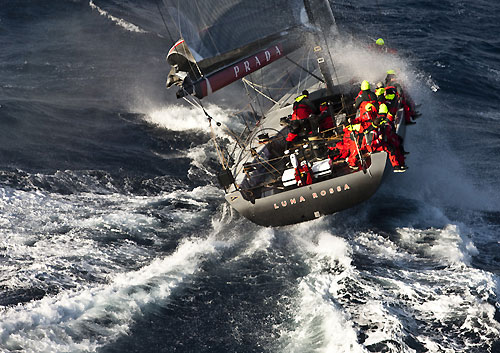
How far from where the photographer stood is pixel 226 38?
34.0ft

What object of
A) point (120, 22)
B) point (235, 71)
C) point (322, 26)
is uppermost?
point (235, 71)

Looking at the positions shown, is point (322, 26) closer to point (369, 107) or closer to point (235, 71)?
point (369, 107)

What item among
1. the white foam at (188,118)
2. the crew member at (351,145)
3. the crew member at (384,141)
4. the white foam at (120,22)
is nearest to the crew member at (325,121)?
the crew member at (351,145)

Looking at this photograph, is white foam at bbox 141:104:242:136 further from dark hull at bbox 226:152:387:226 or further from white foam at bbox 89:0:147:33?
white foam at bbox 89:0:147:33

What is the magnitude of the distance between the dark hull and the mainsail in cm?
197

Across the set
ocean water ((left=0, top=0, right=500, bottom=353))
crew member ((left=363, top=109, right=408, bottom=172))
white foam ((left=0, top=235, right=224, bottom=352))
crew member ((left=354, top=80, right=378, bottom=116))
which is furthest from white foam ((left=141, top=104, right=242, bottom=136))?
white foam ((left=0, top=235, right=224, bottom=352))

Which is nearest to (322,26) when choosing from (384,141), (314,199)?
(384,141)

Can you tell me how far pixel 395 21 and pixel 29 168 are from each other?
46.6 ft

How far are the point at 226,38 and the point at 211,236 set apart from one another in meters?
3.42

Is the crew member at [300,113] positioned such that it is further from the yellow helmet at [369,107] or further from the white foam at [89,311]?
the white foam at [89,311]

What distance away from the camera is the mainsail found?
9469 mm

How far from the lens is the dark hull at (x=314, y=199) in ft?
31.0

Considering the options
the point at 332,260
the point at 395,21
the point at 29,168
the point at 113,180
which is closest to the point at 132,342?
the point at 332,260

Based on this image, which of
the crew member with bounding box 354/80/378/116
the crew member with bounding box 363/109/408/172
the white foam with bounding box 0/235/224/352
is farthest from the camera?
the crew member with bounding box 354/80/378/116
